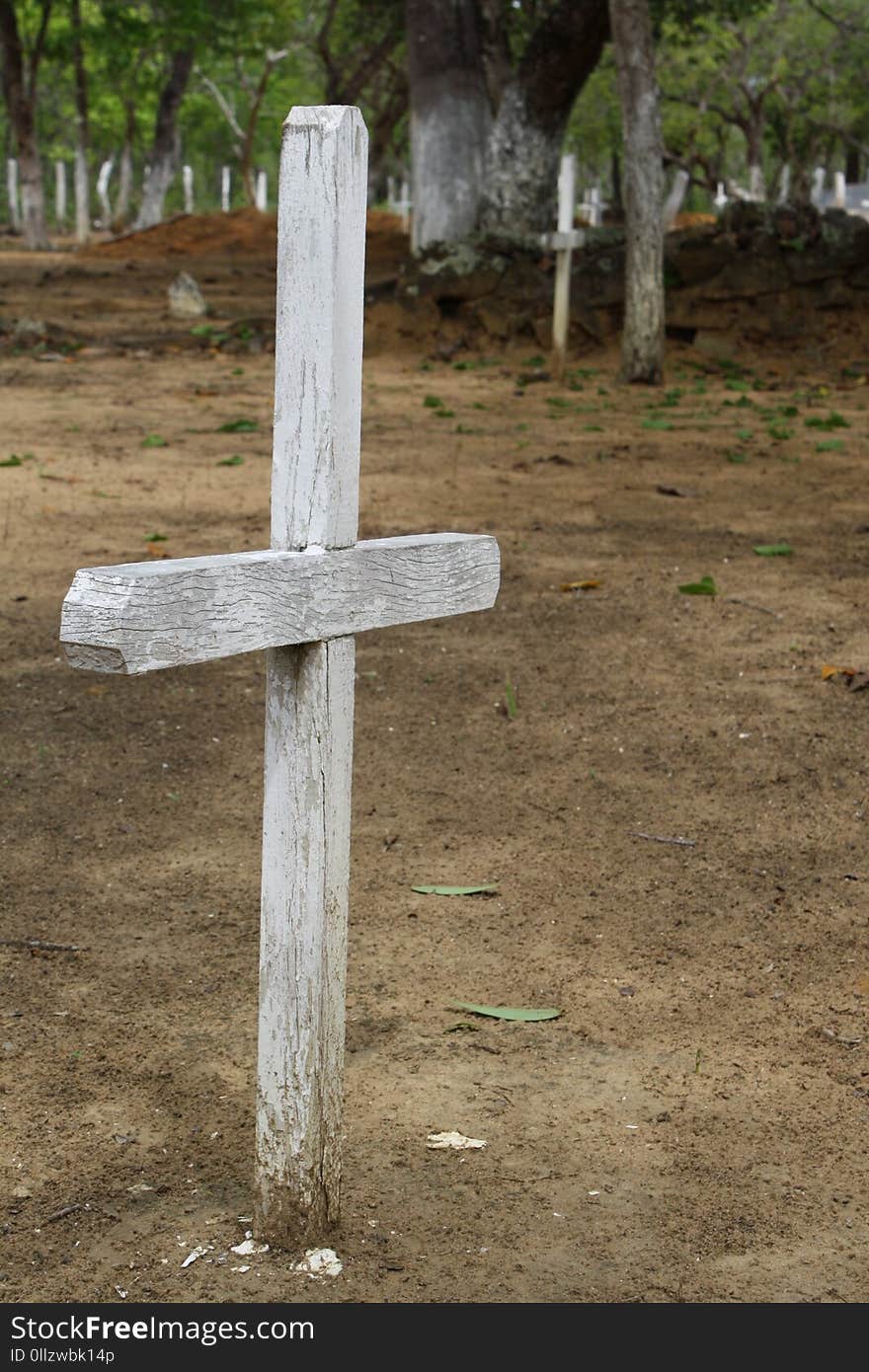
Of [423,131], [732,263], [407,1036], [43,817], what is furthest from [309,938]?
[423,131]

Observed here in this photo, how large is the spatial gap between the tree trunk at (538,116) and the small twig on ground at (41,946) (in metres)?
13.1

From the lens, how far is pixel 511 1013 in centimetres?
348

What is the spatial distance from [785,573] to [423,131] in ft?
39.7

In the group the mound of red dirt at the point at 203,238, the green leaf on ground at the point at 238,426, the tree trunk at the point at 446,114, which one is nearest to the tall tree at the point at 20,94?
the mound of red dirt at the point at 203,238

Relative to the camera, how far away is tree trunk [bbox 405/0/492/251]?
16.8m

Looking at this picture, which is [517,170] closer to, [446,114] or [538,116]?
[538,116]

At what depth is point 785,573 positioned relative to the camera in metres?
6.96

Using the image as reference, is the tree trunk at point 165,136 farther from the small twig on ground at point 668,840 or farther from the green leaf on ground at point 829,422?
the small twig on ground at point 668,840

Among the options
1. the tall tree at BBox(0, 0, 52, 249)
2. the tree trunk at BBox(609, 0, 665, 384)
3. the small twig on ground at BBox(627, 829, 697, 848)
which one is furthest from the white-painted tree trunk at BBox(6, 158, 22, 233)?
the small twig on ground at BBox(627, 829, 697, 848)

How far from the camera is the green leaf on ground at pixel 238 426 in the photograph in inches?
411

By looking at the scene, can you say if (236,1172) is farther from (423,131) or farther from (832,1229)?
(423,131)

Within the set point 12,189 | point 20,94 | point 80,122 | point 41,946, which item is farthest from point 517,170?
point 12,189

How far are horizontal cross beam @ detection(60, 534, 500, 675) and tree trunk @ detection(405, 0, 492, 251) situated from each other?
49.3ft

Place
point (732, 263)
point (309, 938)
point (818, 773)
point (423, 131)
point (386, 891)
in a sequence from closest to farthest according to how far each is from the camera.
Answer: point (309, 938) < point (386, 891) < point (818, 773) < point (732, 263) < point (423, 131)
